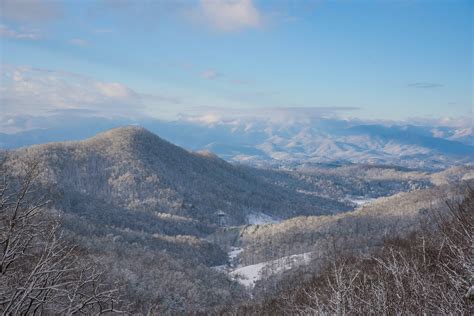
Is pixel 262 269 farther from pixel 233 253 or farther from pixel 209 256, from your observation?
pixel 233 253

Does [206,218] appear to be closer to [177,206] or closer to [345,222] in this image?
[177,206]

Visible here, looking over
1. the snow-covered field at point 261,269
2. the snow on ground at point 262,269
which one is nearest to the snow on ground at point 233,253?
the snow-covered field at point 261,269

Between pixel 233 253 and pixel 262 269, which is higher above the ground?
pixel 262 269

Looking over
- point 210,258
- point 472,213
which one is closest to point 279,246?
point 210,258

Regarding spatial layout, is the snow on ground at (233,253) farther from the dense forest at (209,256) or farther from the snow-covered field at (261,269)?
the snow-covered field at (261,269)

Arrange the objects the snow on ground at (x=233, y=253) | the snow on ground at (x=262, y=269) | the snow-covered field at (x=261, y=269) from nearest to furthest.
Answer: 1. the snow-covered field at (x=261, y=269)
2. the snow on ground at (x=262, y=269)
3. the snow on ground at (x=233, y=253)

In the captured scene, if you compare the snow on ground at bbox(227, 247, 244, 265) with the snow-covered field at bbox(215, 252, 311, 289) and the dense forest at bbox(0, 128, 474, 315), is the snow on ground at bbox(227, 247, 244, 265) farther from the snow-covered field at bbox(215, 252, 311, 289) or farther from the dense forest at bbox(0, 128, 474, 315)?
the snow-covered field at bbox(215, 252, 311, 289)

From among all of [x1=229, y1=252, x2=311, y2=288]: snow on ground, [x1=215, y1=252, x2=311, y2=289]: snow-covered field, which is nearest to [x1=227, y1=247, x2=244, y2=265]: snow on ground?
[x1=215, y1=252, x2=311, y2=289]: snow-covered field

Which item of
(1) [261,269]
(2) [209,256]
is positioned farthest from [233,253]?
(1) [261,269]

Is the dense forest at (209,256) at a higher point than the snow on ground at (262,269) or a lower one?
higher
